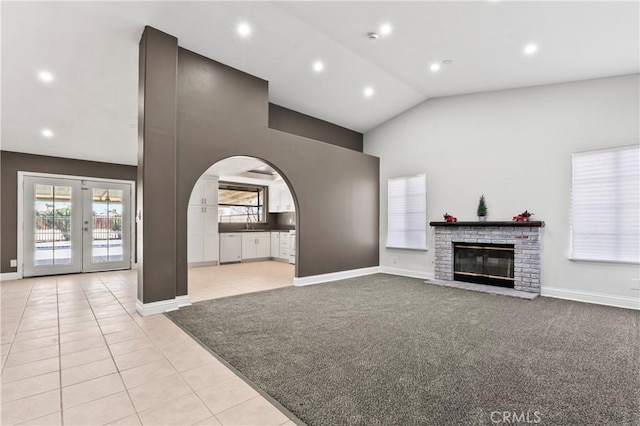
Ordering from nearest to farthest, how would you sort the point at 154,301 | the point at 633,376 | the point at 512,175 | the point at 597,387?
the point at 597,387 → the point at 633,376 → the point at 154,301 → the point at 512,175

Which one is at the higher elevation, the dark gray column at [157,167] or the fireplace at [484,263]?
the dark gray column at [157,167]

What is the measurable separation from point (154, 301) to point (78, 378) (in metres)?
1.50

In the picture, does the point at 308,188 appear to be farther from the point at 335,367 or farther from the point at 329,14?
the point at 335,367

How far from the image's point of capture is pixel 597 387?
78.6 inches

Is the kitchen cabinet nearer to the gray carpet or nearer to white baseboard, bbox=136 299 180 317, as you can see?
the gray carpet

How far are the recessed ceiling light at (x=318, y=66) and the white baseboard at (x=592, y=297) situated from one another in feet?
15.8

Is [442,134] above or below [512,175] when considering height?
above

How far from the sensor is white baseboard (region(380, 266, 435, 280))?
5895 millimetres

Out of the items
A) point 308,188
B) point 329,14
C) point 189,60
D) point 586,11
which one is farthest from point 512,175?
point 189,60

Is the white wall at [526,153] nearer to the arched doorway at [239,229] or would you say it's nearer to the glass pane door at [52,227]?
the arched doorway at [239,229]

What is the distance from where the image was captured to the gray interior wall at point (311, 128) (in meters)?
5.69

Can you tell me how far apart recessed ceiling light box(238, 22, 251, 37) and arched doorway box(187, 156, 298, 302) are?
2.15 metres

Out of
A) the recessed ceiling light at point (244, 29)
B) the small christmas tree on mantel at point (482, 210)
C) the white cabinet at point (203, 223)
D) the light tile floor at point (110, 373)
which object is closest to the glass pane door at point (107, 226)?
the white cabinet at point (203, 223)

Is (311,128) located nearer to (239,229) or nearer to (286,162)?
(286,162)
